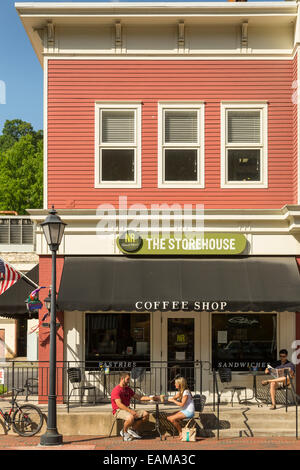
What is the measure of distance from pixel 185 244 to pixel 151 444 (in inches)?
194

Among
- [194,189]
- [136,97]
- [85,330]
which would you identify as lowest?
[85,330]

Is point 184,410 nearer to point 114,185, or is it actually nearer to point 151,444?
point 151,444

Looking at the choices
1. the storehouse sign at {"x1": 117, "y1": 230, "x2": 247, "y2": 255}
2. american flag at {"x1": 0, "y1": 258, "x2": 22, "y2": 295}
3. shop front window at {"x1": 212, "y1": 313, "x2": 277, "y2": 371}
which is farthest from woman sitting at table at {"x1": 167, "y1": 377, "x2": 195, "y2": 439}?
american flag at {"x1": 0, "y1": 258, "x2": 22, "y2": 295}

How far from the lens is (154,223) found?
15.0 m

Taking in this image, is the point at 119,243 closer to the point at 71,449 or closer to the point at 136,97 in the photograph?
the point at 136,97

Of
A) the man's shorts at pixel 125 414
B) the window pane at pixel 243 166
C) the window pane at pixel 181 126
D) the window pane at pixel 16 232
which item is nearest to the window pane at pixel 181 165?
the window pane at pixel 181 126

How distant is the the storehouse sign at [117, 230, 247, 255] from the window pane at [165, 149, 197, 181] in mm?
1546

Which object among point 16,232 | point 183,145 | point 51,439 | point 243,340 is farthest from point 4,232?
point 51,439

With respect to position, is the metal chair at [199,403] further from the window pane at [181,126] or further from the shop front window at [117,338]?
the window pane at [181,126]

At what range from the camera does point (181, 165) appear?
15.4 metres

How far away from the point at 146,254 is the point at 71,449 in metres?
5.16

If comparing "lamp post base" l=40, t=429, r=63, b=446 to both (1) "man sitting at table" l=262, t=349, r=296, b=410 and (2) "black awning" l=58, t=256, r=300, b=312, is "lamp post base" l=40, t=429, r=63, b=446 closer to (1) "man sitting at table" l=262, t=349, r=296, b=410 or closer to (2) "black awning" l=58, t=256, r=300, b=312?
(2) "black awning" l=58, t=256, r=300, b=312

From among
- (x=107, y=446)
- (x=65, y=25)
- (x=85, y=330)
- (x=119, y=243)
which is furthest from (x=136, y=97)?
(x=107, y=446)

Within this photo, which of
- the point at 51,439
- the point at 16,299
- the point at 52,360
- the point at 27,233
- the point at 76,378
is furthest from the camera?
the point at 27,233
